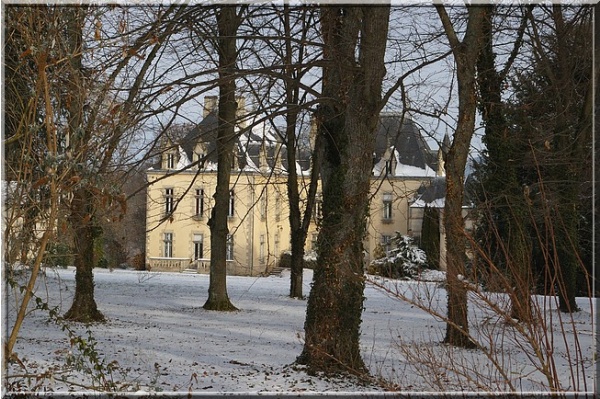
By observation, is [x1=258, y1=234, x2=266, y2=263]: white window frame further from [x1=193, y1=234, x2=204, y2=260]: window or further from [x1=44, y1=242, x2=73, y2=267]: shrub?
[x1=44, y1=242, x2=73, y2=267]: shrub

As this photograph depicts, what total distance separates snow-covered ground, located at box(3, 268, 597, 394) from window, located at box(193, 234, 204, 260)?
45.8 ft

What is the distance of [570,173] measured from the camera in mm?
12406

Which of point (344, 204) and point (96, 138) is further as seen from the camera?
point (344, 204)

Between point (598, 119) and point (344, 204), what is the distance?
3043 mm

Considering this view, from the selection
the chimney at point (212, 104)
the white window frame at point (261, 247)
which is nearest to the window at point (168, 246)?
the white window frame at point (261, 247)

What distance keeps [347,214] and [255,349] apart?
246cm

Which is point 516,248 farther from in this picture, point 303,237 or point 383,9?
point 383,9

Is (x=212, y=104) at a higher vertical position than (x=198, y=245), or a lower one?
higher

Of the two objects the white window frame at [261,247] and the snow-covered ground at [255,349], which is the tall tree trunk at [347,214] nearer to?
the snow-covered ground at [255,349]

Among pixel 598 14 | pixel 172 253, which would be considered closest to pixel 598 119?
pixel 598 14

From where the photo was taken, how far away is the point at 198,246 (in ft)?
99.8

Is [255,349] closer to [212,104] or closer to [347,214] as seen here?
[347,214]

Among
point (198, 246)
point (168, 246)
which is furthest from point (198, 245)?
point (168, 246)

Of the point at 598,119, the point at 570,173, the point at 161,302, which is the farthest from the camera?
the point at 161,302
